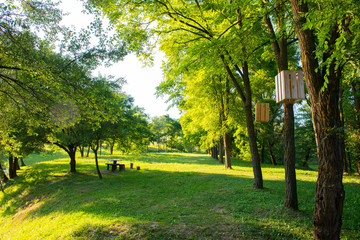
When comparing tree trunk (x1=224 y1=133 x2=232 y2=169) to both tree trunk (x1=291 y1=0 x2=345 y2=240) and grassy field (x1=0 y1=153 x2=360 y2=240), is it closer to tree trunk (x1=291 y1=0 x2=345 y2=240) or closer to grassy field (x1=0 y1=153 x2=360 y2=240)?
grassy field (x1=0 y1=153 x2=360 y2=240)

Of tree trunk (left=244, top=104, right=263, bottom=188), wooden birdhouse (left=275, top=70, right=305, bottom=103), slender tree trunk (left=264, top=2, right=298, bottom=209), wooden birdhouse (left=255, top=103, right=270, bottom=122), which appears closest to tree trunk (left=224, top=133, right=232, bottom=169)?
tree trunk (left=244, top=104, right=263, bottom=188)

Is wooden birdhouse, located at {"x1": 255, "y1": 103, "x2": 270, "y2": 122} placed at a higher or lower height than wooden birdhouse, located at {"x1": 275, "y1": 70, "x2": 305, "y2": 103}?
lower

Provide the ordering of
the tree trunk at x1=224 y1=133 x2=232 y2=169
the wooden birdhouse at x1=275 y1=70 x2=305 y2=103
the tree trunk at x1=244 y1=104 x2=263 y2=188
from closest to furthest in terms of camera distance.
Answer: the wooden birdhouse at x1=275 y1=70 x2=305 y2=103 < the tree trunk at x1=244 y1=104 x2=263 y2=188 < the tree trunk at x1=224 y1=133 x2=232 y2=169

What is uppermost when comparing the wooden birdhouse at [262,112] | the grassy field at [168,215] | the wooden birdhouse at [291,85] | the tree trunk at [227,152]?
the wooden birdhouse at [291,85]

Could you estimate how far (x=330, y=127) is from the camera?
387cm

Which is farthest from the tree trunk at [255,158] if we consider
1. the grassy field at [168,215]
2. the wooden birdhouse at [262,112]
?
the wooden birdhouse at [262,112]

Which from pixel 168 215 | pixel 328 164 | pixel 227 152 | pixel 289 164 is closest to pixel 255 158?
pixel 289 164

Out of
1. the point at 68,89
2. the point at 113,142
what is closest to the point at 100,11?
the point at 68,89

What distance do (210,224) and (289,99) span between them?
→ 12.0 ft

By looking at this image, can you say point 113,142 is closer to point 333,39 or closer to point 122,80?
point 122,80

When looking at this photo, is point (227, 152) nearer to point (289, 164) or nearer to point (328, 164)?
point (289, 164)

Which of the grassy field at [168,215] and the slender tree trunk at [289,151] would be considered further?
the slender tree trunk at [289,151]

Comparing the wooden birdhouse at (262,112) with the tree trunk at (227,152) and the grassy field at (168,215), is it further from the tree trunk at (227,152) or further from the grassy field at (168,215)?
the tree trunk at (227,152)

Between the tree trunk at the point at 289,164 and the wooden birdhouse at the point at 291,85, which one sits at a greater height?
the wooden birdhouse at the point at 291,85
